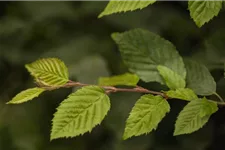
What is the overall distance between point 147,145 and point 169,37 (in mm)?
205

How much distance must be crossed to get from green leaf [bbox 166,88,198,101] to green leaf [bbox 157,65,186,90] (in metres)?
0.02

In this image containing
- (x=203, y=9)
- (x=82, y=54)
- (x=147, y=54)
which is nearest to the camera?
(x=203, y=9)

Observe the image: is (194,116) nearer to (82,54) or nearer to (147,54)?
(147,54)

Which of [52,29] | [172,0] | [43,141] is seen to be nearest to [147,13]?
[172,0]

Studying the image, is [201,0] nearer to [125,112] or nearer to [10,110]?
[125,112]

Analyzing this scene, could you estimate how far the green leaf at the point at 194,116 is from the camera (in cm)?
51

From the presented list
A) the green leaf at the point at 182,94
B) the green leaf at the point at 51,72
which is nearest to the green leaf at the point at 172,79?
the green leaf at the point at 182,94

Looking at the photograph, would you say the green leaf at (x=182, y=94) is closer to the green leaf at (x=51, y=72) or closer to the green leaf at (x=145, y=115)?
the green leaf at (x=145, y=115)

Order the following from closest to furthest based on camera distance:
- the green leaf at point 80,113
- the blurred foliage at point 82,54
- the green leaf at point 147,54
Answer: the green leaf at point 80,113 → the green leaf at point 147,54 → the blurred foliage at point 82,54

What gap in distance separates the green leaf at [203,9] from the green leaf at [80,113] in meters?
0.14

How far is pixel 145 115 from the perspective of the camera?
50 centimetres

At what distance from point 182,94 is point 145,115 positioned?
0.17ft

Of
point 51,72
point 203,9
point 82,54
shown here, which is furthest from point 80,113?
point 82,54

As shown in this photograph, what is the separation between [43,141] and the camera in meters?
0.89
